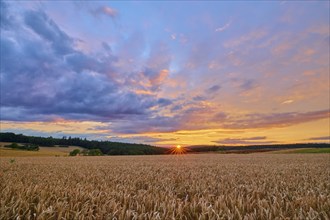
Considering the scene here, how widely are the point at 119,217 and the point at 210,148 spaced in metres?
122

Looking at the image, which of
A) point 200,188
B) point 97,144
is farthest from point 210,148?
point 200,188

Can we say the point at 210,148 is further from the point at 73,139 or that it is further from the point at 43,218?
the point at 43,218

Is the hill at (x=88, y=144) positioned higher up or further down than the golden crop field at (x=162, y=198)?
further down

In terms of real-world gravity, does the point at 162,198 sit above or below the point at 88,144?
above

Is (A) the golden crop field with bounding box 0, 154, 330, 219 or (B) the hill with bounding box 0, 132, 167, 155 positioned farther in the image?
(B) the hill with bounding box 0, 132, 167, 155

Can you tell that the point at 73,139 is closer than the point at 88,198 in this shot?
No

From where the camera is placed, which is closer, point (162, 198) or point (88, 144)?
point (162, 198)

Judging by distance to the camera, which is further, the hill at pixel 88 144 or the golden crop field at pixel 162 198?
the hill at pixel 88 144

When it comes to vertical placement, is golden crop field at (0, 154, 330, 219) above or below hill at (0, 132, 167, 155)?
above

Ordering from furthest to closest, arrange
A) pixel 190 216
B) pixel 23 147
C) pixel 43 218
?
1. pixel 23 147
2. pixel 190 216
3. pixel 43 218

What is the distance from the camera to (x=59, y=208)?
3.67 m

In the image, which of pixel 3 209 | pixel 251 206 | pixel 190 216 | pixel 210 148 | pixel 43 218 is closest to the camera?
pixel 43 218

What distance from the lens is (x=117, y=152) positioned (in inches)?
4409

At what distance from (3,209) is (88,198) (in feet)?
5.22
